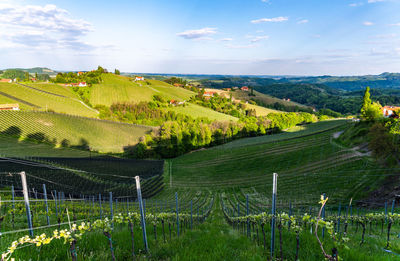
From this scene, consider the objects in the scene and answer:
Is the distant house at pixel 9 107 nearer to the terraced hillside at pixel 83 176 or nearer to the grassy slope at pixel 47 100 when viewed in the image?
the grassy slope at pixel 47 100

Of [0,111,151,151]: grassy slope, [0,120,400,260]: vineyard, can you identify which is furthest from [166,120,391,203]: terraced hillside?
[0,111,151,151]: grassy slope

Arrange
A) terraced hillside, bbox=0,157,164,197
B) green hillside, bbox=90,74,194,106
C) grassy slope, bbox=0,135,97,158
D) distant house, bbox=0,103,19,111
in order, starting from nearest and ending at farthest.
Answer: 1. terraced hillside, bbox=0,157,164,197
2. grassy slope, bbox=0,135,97,158
3. distant house, bbox=0,103,19,111
4. green hillside, bbox=90,74,194,106

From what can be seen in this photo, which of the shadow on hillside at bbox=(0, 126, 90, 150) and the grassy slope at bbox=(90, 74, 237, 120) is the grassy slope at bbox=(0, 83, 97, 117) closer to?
the grassy slope at bbox=(90, 74, 237, 120)

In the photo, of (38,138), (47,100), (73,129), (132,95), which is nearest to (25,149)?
(38,138)

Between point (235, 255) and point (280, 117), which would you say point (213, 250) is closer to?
point (235, 255)

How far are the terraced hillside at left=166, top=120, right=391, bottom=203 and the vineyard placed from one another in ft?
0.64

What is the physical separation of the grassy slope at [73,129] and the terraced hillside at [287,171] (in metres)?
23.0

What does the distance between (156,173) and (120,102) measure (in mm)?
70940

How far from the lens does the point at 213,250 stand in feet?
14.1

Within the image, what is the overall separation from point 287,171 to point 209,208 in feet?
60.8

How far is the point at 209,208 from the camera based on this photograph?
23.7m

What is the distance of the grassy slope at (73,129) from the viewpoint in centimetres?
5388

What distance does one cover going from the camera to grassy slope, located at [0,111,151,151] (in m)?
53.9

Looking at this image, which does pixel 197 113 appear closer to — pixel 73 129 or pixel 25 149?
pixel 73 129
